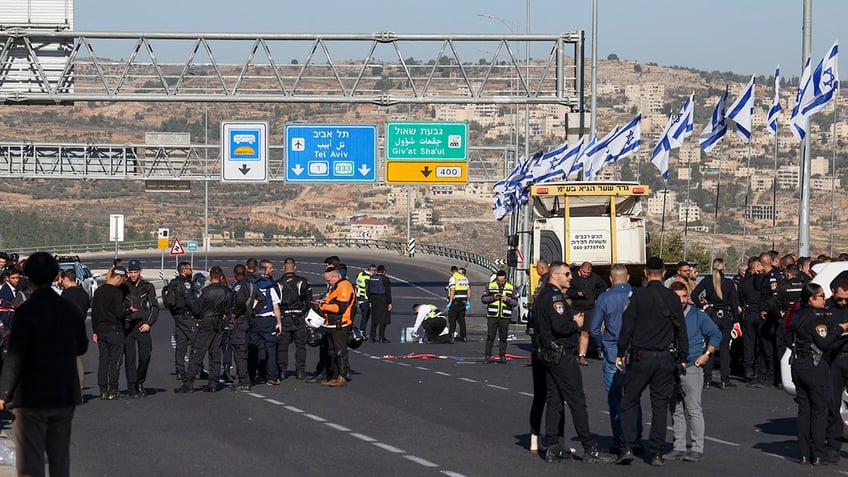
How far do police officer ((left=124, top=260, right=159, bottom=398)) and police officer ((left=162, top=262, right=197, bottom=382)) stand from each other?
35cm

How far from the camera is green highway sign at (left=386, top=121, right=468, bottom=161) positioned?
54375mm

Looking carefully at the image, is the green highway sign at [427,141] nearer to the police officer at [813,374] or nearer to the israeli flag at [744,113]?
the israeli flag at [744,113]

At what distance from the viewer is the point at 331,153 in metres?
55.1

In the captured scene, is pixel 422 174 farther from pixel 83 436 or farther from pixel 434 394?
pixel 83 436

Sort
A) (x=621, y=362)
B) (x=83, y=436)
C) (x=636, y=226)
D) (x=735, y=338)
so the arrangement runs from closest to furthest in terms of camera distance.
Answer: (x=621, y=362)
(x=83, y=436)
(x=735, y=338)
(x=636, y=226)

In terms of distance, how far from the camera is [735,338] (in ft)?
74.5

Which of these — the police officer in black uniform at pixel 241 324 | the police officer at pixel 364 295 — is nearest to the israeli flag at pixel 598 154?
the police officer at pixel 364 295

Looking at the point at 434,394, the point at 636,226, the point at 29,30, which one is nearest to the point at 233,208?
the point at 29,30

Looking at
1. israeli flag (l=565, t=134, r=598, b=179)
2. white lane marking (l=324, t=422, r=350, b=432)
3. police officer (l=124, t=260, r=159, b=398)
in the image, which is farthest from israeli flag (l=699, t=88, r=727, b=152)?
white lane marking (l=324, t=422, r=350, b=432)

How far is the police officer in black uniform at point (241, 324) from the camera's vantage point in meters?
20.3

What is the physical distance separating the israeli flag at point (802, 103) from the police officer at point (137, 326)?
43.4 feet

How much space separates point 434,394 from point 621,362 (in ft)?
22.2

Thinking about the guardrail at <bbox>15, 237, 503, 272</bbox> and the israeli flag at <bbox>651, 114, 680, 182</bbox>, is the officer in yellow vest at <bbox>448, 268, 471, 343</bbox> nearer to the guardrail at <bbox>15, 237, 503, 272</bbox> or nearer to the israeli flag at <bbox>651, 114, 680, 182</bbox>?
the israeli flag at <bbox>651, 114, 680, 182</bbox>

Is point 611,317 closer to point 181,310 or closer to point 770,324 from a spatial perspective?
point 770,324
